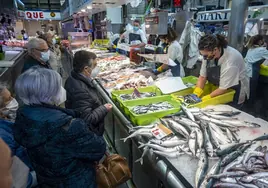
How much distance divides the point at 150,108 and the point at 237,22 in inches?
106

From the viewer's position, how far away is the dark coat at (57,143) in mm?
1305

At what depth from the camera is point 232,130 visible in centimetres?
194

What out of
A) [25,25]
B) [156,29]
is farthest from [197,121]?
[25,25]

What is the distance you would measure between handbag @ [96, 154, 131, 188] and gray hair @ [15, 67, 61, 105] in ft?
2.55

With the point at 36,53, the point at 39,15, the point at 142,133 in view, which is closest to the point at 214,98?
the point at 142,133

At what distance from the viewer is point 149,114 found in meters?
2.22

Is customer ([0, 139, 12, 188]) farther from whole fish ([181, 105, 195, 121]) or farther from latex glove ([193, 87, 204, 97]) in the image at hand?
latex glove ([193, 87, 204, 97])

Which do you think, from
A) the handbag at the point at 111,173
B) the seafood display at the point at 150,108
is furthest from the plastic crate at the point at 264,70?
the handbag at the point at 111,173

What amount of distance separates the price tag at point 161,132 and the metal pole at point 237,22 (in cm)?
286

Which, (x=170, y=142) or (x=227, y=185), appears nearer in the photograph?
(x=227, y=185)

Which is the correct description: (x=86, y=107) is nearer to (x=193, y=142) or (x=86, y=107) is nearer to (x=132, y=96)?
(x=132, y=96)

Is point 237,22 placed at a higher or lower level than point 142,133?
higher

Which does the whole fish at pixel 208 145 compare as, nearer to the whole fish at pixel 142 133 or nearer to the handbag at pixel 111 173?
the whole fish at pixel 142 133

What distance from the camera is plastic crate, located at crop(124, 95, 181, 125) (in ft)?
7.24
